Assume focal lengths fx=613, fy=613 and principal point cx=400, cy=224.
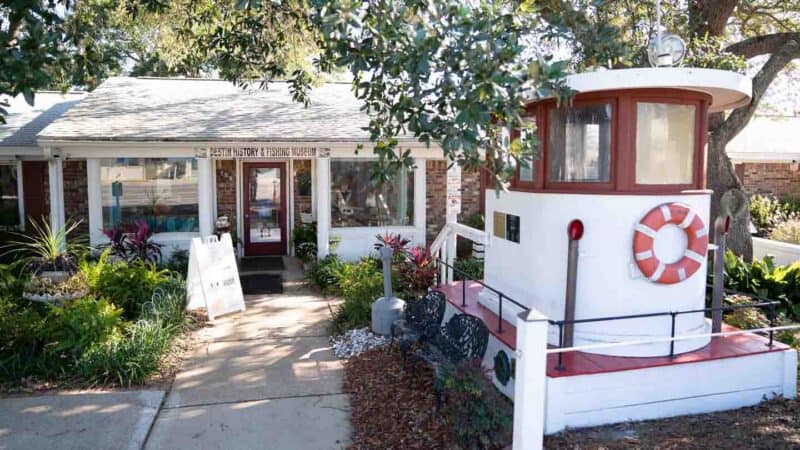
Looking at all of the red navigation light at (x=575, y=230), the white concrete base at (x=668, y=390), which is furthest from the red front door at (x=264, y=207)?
the white concrete base at (x=668, y=390)

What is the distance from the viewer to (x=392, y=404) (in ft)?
18.0

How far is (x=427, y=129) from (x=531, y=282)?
8.71 feet

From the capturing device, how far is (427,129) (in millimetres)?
3799

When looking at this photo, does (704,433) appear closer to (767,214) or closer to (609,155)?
(609,155)

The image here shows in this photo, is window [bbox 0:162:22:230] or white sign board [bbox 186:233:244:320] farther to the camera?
window [bbox 0:162:22:230]

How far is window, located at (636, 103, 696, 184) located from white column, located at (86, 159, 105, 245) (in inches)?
388

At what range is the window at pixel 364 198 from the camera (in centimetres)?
1271

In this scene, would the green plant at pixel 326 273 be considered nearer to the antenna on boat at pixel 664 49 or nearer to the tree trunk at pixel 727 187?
the antenna on boat at pixel 664 49

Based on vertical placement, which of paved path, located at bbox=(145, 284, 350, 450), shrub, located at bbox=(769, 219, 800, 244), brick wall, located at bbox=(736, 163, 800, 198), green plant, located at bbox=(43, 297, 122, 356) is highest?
brick wall, located at bbox=(736, 163, 800, 198)

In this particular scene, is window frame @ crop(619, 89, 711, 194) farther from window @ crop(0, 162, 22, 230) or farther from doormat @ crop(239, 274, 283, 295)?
window @ crop(0, 162, 22, 230)

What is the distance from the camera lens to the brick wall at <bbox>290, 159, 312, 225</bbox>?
13961 millimetres

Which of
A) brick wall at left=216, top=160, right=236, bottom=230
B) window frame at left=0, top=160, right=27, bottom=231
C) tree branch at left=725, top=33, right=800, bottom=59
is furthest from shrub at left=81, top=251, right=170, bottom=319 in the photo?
tree branch at left=725, top=33, right=800, bottom=59

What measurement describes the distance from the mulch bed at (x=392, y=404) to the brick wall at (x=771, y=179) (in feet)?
52.1

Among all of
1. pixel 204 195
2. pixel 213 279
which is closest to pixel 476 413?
pixel 213 279
